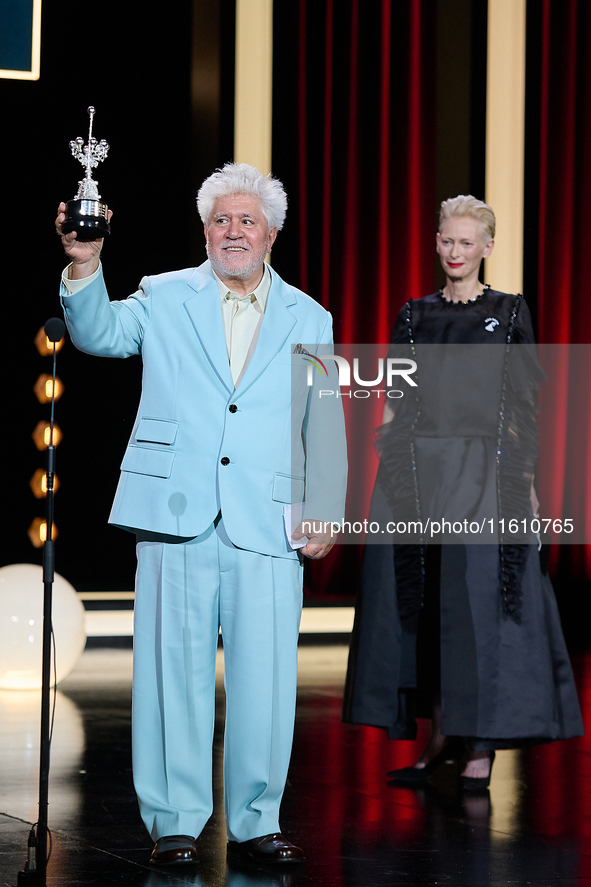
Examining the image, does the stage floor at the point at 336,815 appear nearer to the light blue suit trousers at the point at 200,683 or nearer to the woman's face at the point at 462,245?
the light blue suit trousers at the point at 200,683

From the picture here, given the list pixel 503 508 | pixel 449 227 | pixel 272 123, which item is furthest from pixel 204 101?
pixel 503 508

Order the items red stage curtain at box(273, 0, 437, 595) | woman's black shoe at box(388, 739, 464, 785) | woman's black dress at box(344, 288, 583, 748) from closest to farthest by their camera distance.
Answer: woman's black dress at box(344, 288, 583, 748) → woman's black shoe at box(388, 739, 464, 785) → red stage curtain at box(273, 0, 437, 595)

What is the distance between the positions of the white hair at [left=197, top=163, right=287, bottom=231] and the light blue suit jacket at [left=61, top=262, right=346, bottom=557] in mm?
160

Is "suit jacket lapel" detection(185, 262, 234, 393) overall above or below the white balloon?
above

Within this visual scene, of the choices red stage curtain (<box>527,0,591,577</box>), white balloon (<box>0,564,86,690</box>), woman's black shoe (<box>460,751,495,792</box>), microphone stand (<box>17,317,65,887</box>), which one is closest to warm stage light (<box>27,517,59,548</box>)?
white balloon (<box>0,564,86,690</box>)

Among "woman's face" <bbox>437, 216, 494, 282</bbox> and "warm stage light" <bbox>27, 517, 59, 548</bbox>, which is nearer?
"woman's face" <bbox>437, 216, 494, 282</bbox>

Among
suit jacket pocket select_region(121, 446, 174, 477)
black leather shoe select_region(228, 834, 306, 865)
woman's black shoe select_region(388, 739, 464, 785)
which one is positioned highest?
suit jacket pocket select_region(121, 446, 174, 477)

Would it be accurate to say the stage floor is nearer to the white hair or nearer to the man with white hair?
the man with white hair

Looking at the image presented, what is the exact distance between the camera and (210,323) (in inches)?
101

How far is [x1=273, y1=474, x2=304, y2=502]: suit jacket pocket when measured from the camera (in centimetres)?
256

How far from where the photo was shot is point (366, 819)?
293cm

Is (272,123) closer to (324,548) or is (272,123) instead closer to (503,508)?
(503,508)

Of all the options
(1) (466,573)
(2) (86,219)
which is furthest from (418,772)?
(2) (86,219)

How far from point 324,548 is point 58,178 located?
4.77 m
